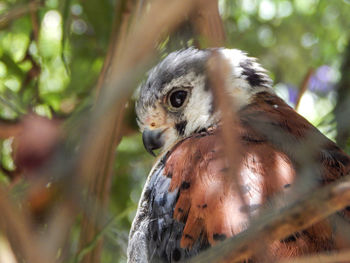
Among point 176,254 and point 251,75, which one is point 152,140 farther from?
point 176,254

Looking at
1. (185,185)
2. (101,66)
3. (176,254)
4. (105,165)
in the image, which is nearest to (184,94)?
(101,66)

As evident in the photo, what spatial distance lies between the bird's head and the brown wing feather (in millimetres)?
241

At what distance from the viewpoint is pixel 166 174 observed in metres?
1.65

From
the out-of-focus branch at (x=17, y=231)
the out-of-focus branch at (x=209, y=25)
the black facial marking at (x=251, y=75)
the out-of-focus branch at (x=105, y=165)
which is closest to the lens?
the out-of-focus branch at (x=17, y=231)

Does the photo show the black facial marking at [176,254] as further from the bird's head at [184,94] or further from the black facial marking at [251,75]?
the black facial marking at [251,75]

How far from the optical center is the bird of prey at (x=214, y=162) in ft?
4.32

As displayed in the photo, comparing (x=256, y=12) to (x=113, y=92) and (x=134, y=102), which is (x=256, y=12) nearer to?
(x=134, y=102)

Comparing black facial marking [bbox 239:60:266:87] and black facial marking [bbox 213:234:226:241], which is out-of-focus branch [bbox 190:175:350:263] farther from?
black facial marking [bbox 239:60:266:87]

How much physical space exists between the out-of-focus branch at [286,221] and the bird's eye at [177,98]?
1419 millimetres

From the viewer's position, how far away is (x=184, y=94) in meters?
2.08

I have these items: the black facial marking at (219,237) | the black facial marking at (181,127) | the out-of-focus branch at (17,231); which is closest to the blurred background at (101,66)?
the black facial marking at (181,127)

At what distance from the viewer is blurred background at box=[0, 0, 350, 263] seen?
192 centimetres

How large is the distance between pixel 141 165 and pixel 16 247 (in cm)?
204

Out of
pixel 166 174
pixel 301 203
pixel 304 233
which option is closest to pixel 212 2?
pixel 166 174
